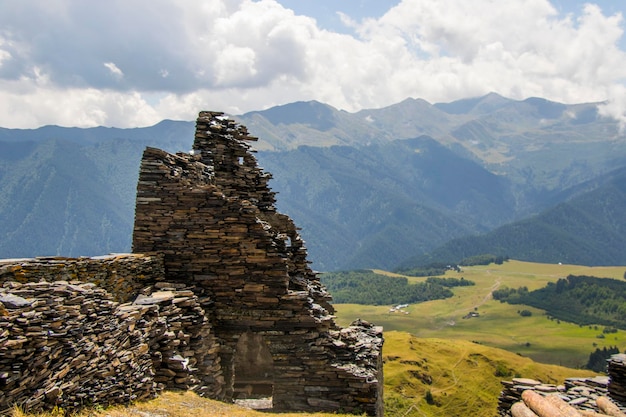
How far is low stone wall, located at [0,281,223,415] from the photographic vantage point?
1139cm

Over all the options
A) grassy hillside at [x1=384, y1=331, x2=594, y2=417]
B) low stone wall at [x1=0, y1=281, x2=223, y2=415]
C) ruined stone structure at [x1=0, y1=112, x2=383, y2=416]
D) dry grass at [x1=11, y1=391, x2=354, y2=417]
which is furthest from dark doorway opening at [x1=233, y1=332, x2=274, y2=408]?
grassy hillside at [x1=384, y1=331, x2=594, y2=417]

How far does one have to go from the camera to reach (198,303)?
2039 cm

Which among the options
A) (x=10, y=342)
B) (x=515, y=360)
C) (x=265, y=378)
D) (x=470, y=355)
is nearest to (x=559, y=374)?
(x=515, y=360)

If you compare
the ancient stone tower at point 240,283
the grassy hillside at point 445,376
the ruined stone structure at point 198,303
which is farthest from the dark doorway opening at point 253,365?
the grassy hillside at point 445,376

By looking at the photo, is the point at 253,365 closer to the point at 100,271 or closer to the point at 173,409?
the point at 100,271

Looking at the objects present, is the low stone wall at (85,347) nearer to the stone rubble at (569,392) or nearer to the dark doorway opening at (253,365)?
the stone rubble at (569,392)

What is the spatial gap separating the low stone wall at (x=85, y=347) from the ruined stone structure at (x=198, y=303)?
45 millimetres

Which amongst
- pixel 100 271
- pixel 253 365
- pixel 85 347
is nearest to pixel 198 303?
pixel 100 271

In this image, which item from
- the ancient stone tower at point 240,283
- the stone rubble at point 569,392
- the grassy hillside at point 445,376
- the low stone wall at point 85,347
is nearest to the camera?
the low stone wall at point 85,347

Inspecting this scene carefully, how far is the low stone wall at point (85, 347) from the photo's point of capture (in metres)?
11.4

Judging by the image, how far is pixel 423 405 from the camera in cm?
6462

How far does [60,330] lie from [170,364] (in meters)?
5.46

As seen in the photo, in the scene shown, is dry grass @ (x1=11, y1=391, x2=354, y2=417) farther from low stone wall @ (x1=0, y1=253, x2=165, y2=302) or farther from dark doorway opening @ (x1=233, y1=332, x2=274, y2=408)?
dark doorway opening @ (x1=233, y1=332, x2=274, y2=408)

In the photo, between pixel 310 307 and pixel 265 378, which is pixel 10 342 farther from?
pixel 265 378
